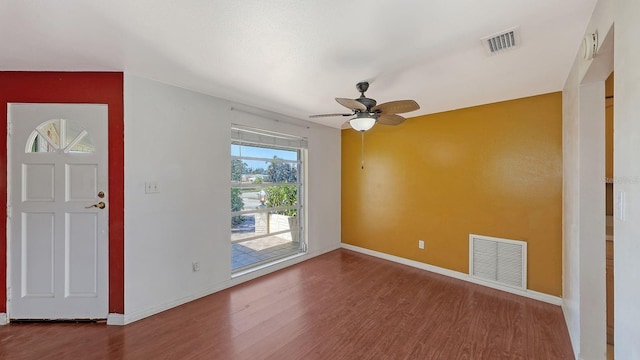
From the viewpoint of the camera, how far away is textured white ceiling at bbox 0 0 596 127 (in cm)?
144

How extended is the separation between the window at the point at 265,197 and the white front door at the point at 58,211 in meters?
1.37

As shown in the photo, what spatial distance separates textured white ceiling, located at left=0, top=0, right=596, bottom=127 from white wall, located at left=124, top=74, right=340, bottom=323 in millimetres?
338

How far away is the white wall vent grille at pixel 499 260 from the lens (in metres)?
2.97

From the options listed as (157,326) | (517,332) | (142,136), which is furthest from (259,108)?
(517,332)

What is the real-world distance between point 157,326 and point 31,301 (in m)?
1.20

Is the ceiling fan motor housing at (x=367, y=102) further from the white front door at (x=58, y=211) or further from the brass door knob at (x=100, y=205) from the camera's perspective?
the brass door knob at (x=100, y=205)

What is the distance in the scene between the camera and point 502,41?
1.77 metres

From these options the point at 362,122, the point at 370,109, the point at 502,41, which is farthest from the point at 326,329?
the point at 502,41

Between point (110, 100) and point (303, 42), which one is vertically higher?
point (303, 42)

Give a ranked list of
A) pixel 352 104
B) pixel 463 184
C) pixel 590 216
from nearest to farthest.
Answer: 1. pixel 590 216
2. pixel 352 104
3. pixel 463 184

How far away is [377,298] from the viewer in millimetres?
2875

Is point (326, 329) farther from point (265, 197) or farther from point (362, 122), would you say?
point (265, 197)

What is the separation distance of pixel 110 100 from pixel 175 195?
1.07m
